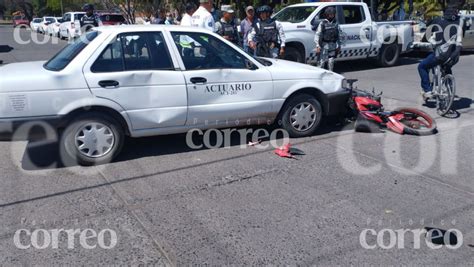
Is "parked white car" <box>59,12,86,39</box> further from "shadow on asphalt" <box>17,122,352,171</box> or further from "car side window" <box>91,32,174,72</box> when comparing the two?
"car side window" <box>91,32,174,72</box>

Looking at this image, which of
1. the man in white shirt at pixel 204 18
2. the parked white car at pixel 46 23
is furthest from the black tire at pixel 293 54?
the parked white car at pixel 46 23

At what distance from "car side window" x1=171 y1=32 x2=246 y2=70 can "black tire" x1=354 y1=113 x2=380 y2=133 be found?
2.01 m

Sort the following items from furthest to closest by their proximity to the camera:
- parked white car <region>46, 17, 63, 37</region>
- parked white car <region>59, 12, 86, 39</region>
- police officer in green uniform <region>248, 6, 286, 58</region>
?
parked white car <region>46, 17, 63, 37</region> < parked white car <region>59, 12, 86, 39</region> < police officer in green uniform <region>248, 6, 286, 58</region>

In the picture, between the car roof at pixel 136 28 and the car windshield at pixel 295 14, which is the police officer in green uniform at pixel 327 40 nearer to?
the car windshield at pixel 295 14

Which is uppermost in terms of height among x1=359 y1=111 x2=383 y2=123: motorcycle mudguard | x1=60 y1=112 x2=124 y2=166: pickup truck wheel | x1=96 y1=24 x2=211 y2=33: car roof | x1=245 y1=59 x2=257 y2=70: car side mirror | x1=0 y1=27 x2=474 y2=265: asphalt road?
x1=96 y1=24 x2=211 y2=33: car roof

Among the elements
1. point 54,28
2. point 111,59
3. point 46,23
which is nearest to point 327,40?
point 111,59

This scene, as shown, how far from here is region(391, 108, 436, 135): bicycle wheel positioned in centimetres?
608

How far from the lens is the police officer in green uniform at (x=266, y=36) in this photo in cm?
873

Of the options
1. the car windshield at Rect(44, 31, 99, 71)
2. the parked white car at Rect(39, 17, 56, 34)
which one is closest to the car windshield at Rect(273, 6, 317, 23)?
the car windshield at Rect(44, 31, 99, 71)

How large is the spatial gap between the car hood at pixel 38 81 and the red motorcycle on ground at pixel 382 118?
3803mm

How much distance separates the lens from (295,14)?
11008 mm

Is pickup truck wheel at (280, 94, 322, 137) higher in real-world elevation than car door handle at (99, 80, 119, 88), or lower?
lower

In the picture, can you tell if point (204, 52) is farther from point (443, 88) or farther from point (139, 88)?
point (443, 88)

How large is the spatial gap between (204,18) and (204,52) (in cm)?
261
